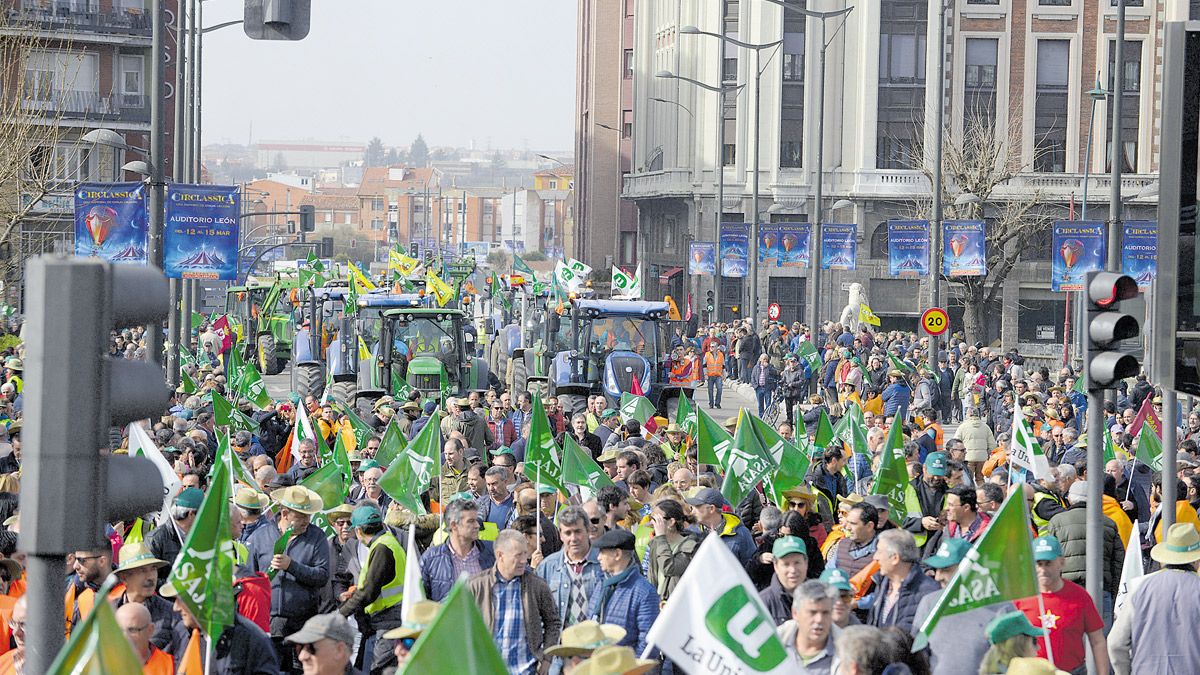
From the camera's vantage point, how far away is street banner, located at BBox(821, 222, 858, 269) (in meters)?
42.8

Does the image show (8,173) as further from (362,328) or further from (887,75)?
(887,75)

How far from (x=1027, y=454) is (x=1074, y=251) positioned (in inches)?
779

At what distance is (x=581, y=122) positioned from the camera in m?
104

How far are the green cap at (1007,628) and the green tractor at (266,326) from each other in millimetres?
37011

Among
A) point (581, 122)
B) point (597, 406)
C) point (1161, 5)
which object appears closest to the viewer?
point (597, 406)

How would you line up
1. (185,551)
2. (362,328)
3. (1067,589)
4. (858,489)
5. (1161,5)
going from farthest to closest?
(1161,5) < (362,328) < (858,489) < (1067,589) < (185,551)

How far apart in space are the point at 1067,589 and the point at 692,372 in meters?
22.3

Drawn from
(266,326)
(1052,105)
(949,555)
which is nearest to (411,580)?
(949,555)

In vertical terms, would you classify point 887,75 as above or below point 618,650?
above

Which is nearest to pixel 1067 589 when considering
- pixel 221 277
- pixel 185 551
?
pixel 185 551

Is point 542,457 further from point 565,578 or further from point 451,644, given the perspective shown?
point 451,644

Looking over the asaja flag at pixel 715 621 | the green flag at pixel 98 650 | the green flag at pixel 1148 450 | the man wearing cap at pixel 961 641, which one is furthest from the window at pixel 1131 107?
the green flag at pixel 98 650

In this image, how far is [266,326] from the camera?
45.6 m

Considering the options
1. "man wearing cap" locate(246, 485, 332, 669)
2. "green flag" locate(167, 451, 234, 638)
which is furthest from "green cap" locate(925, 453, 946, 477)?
"green flag" locate(167, 451, 234, 638)
